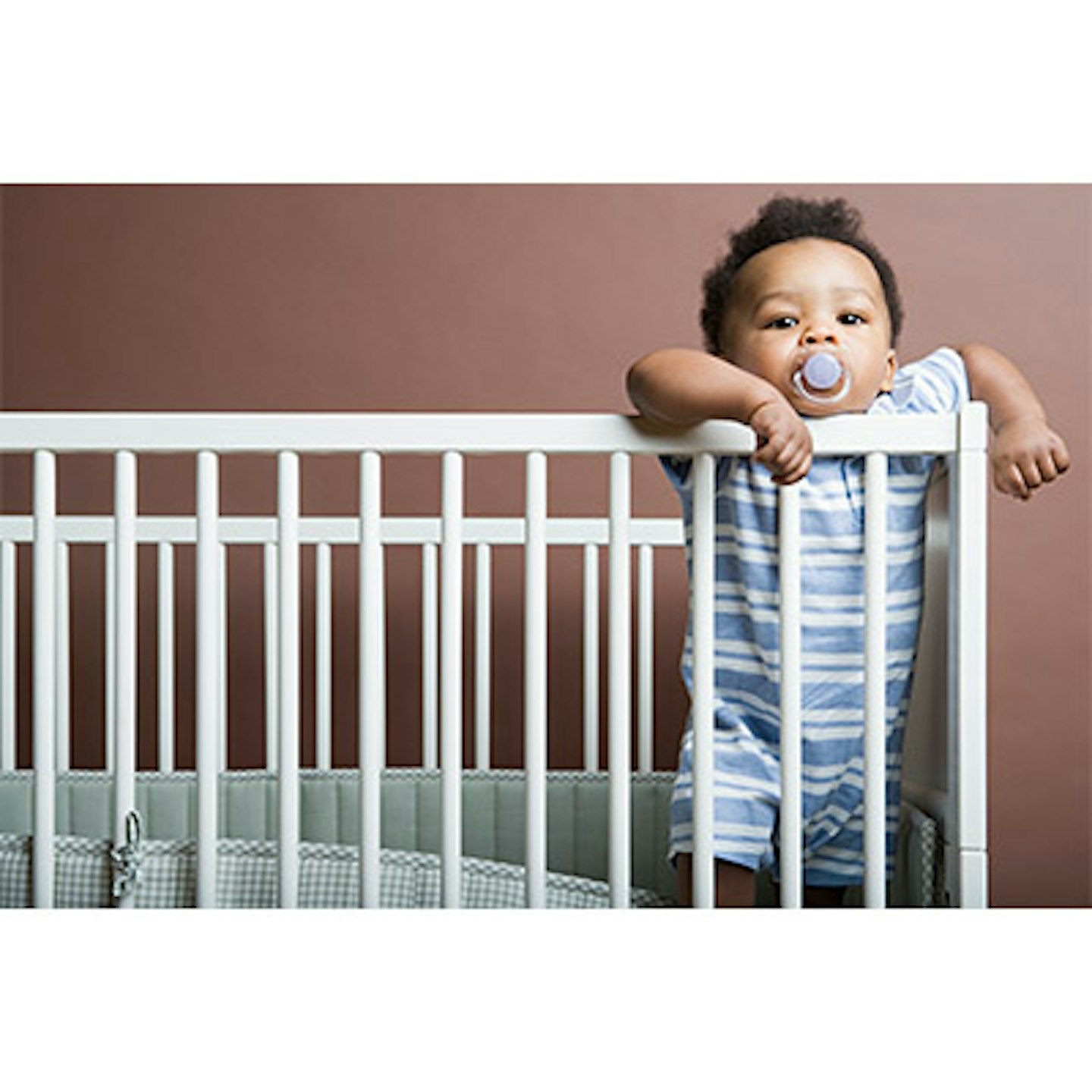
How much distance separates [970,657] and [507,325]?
1164 millimetres

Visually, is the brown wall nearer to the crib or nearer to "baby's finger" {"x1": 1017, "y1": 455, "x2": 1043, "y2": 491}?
the crib

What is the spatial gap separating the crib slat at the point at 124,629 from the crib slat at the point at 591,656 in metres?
0.81

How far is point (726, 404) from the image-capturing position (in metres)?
1.09

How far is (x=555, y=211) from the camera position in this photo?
85.6 inches

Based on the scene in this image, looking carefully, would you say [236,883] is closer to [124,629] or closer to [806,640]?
[124,629]

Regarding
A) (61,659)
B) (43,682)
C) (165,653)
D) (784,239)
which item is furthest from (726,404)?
(61,659)

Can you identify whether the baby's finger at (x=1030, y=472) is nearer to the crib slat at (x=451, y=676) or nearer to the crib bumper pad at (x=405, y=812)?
the crib slat at (x=451, y=676)

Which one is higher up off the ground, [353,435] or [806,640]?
[353,435]

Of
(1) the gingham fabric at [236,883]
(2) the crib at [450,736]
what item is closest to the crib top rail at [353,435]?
(2) the crib at [450,736]

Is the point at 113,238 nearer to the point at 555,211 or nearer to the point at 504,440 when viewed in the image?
the point at 555,211

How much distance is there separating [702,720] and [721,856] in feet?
0.48

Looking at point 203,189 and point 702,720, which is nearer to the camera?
point 702,720

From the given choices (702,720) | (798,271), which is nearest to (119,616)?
(702,720)
